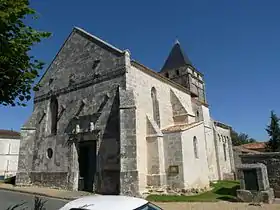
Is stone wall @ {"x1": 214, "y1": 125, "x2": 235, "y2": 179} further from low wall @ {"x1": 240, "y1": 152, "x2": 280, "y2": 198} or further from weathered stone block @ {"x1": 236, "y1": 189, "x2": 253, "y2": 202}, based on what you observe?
weathered stone block @ {"x1": 236, "y1": 189, "x2": 253, "y2": 202}

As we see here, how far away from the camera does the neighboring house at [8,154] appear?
1438 inches

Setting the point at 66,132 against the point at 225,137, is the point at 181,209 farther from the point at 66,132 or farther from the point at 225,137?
the point at 225,137

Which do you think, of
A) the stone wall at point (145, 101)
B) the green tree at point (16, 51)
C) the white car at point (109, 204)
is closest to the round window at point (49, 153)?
the stone wall at point (145, 101)

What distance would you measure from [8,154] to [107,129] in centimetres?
2818

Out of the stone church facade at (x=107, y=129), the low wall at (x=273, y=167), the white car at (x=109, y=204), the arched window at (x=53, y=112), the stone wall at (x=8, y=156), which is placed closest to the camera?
the white car at (x=109, y=204)

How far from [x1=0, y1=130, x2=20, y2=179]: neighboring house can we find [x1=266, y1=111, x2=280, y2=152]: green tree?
34807mm

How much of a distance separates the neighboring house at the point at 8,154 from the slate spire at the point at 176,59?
24.9 m

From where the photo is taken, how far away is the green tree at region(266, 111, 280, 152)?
29.2m

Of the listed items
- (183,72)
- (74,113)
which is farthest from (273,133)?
(74,113)

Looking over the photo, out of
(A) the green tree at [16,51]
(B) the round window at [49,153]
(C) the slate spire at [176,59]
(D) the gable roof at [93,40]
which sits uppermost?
(C) the slate spire at [176,59]

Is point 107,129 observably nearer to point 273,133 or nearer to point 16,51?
point 16,51

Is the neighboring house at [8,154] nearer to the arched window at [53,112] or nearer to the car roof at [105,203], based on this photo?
the arched window at [53,112]

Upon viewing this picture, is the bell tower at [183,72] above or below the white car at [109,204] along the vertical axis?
above

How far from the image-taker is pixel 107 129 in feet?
51.5
